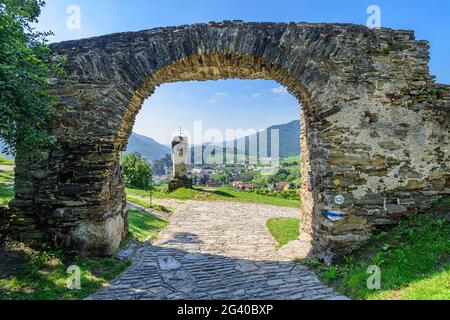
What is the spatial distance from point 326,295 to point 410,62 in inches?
199

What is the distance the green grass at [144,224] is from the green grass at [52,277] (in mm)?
2112

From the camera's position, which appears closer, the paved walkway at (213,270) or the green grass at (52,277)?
the green grass at (52,277)

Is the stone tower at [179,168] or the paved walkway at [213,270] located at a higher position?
the stone tower at [179,168]

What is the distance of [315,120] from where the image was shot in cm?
626

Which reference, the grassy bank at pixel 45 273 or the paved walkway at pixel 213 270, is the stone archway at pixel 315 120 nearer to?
the grassy bank at pixel 45 273

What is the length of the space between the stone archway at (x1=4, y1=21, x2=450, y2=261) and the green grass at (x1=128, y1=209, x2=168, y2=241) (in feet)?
6.32

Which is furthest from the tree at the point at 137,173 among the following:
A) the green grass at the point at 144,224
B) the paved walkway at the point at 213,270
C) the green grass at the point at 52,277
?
the green grass at the point at 52,277

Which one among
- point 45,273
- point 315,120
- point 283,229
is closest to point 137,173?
point 283,229

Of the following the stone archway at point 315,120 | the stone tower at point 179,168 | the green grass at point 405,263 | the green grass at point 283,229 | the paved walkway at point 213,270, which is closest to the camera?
the green grass at point 405,263

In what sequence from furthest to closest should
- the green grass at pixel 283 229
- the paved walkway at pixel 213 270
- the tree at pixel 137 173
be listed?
1. the tree at pixel 137 173
2. the green grass at pixel 283 229
3. the paved walkway at pixel 213 270

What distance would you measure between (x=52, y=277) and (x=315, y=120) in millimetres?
5807

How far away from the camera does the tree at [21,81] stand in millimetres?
4477

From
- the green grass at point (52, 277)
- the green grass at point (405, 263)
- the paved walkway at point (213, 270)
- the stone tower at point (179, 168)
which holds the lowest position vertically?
the paved walkway at point (213, 270)

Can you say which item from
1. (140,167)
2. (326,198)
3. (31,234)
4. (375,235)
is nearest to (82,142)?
(31,234)
